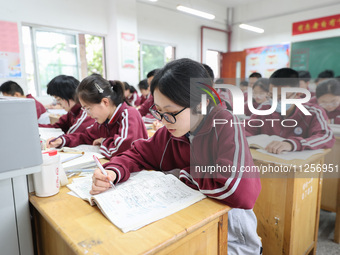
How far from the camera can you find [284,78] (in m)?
1.89

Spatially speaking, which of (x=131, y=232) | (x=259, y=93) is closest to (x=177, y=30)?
(x=259, y=93)

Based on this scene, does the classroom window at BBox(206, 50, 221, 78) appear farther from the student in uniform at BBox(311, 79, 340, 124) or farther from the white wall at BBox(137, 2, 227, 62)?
the student in uniform at BBox(311, 79, 340, 124)

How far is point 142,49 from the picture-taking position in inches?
227

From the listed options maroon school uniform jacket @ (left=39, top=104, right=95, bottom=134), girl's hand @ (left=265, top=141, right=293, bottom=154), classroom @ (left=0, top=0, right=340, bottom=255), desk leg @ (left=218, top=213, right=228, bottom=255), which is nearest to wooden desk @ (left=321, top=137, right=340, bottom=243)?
classroom @ (left=0, top=0, right=340, bottom=255)

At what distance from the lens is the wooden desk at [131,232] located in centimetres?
57

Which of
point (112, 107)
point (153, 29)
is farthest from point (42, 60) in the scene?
point (112, 107)

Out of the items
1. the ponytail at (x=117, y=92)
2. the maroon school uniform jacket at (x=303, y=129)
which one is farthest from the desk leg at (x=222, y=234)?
the ponytail at (x=117, y=92)

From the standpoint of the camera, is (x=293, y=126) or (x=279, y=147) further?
(x=293, y=126)

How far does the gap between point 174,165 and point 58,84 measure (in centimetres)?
138

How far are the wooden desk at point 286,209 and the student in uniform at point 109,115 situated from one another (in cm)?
75

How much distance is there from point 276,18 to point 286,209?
6.55 metres

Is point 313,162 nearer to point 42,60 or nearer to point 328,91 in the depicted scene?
point 328,91

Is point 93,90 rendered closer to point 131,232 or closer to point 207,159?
point 207,159

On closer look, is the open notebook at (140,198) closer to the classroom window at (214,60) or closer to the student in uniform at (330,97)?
the student in uniform at (330,97)
